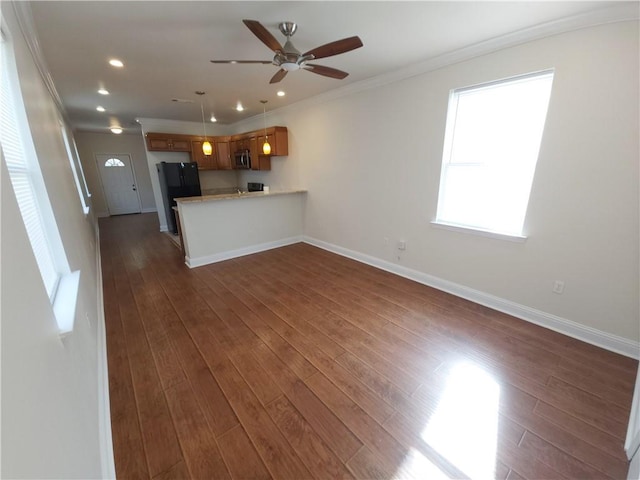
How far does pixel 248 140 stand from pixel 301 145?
1.67 meters

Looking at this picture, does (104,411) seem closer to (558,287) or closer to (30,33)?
(30,33)

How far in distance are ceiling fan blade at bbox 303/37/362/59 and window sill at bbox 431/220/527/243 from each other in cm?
208

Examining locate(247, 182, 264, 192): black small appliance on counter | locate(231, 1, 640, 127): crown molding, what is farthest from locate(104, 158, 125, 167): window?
locate(231, 1, 640, 127): crown molding

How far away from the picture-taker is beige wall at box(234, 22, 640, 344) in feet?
6.45

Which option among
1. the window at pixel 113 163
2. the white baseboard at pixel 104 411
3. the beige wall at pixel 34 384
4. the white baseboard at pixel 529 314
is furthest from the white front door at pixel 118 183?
the beige wall at pixel 34 384

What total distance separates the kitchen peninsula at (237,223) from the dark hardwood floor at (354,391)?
1.17 m

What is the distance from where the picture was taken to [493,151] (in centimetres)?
262

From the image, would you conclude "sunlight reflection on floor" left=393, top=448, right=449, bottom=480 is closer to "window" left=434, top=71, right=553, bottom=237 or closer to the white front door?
"window" left=434, top=71, right=553, bottom=237

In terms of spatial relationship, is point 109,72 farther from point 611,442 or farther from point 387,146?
point 611,442

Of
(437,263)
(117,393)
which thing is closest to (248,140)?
(437,263)

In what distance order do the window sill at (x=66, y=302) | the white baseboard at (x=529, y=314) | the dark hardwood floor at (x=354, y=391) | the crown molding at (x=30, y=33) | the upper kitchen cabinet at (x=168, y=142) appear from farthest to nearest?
1. the upper kitchen cabinet at (x=168, y=142)
2. the white baseboard at (x=529, y=314)
3. the crown molding at (x=30, y=33)
4. the dark hardwood floor at (x=354, y=391)
5. the window sill at (x=66, y=302)

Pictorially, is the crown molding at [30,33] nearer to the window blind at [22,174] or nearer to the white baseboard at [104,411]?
the window blind at [22,174]

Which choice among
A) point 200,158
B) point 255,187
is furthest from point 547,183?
point 200,158

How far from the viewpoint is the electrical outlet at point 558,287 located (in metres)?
2.34
